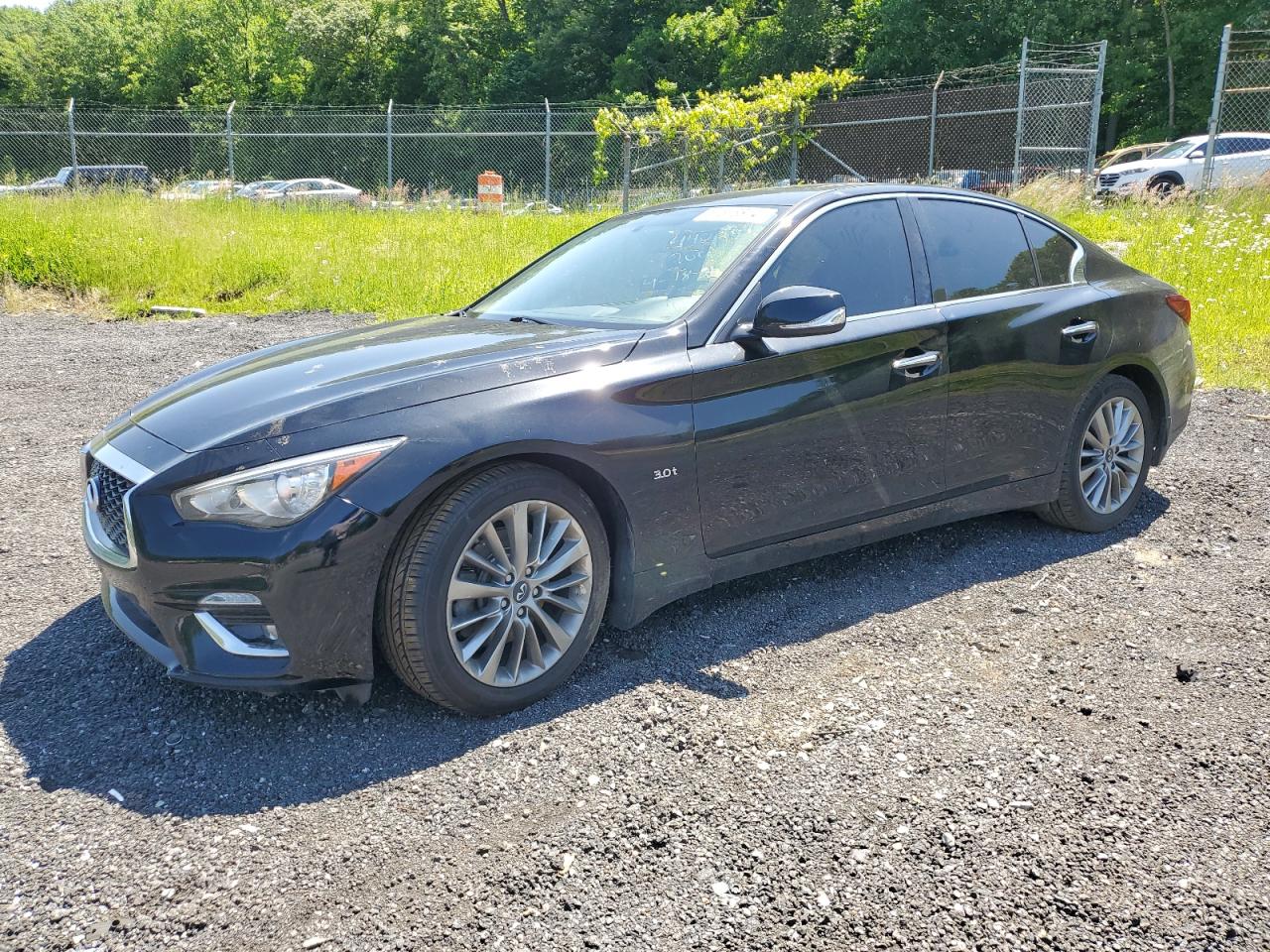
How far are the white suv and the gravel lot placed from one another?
56.9 feet

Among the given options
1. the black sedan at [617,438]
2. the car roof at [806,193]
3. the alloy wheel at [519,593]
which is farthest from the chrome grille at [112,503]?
the car roof at [806,193]

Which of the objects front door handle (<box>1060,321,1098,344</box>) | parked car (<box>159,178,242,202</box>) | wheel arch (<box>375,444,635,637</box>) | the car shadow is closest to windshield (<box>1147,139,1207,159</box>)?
parked car (<box>159,178,242,202</box>)

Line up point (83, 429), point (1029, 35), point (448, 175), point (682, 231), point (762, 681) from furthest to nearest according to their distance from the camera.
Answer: point (1029, 35) < point (448, 175) < point (83, 429) < point (682, 231) < point (762, 681)

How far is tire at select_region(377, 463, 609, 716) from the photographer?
2908 millimetres

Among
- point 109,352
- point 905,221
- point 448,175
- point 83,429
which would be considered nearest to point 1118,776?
point 905,221

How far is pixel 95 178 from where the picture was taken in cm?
1847

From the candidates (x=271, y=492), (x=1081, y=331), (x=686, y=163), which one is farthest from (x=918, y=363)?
(x=686, y=163)

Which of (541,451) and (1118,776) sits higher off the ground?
(541,451)

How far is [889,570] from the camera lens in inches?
170

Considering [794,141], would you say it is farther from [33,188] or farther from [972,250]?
[972,250]

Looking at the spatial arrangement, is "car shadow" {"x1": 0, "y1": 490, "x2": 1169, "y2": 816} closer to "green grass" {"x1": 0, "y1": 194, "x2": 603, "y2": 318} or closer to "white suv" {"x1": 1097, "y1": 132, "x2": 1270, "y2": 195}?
"green grass" {"x1": 0, "y1": 194, "x2": 603, "y2": 318}

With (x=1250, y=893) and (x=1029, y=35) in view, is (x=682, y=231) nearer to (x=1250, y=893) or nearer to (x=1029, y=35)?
(x=1250, y=893)

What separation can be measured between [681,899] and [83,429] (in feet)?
18.9

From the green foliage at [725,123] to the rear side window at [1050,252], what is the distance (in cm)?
1184
